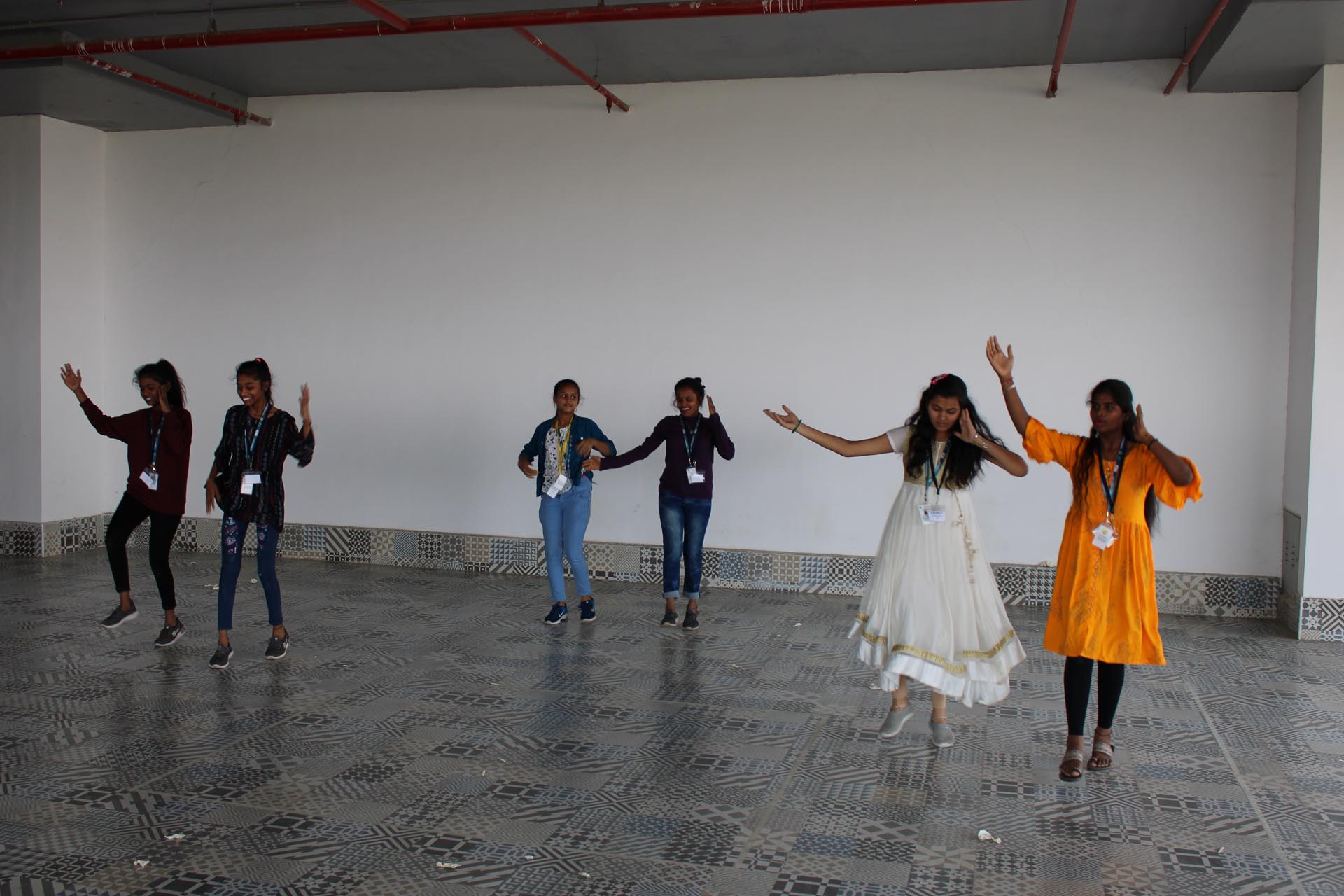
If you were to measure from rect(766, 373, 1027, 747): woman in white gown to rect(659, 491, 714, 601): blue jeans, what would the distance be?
2279 mm

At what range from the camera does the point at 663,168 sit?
26.4 feet

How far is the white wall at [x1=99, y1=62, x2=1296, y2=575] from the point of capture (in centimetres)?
718

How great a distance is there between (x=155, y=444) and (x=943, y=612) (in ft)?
13.8

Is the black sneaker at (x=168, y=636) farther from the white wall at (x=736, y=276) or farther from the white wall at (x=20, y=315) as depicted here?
the white wall at (x=20, y=315)

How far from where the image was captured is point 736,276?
793 centimetres

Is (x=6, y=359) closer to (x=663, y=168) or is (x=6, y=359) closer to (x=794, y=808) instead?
(x=663, y=168)

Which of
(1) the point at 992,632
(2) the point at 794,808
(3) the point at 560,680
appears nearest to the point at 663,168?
(3) the point at 560,680

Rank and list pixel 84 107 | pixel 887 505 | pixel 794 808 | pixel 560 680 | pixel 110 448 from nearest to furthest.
Result: pixel 794 808, pixel 560 680, pixel 887 505, pixel 84 107, pixel 110 448

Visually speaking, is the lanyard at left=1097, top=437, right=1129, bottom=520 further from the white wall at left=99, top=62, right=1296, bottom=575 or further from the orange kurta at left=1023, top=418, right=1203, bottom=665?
the white wall at left=99, top=62, right=1296, bottom=575

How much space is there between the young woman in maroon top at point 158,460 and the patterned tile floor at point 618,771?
0.44 m

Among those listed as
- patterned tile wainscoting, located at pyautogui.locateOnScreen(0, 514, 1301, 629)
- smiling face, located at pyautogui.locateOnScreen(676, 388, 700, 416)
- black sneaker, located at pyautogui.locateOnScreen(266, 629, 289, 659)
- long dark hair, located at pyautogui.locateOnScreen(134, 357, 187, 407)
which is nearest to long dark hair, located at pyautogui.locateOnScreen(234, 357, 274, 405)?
long dark hair, located at pyautogui.locateOnScreen(134, 357, 187, 407)

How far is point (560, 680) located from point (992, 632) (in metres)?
2.13

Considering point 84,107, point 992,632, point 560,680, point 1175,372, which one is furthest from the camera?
point 84,107

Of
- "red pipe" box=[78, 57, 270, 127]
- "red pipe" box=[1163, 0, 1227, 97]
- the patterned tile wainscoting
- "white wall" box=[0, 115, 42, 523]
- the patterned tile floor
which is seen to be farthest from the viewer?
"white wall" box=[0, 115, 42, 523]
